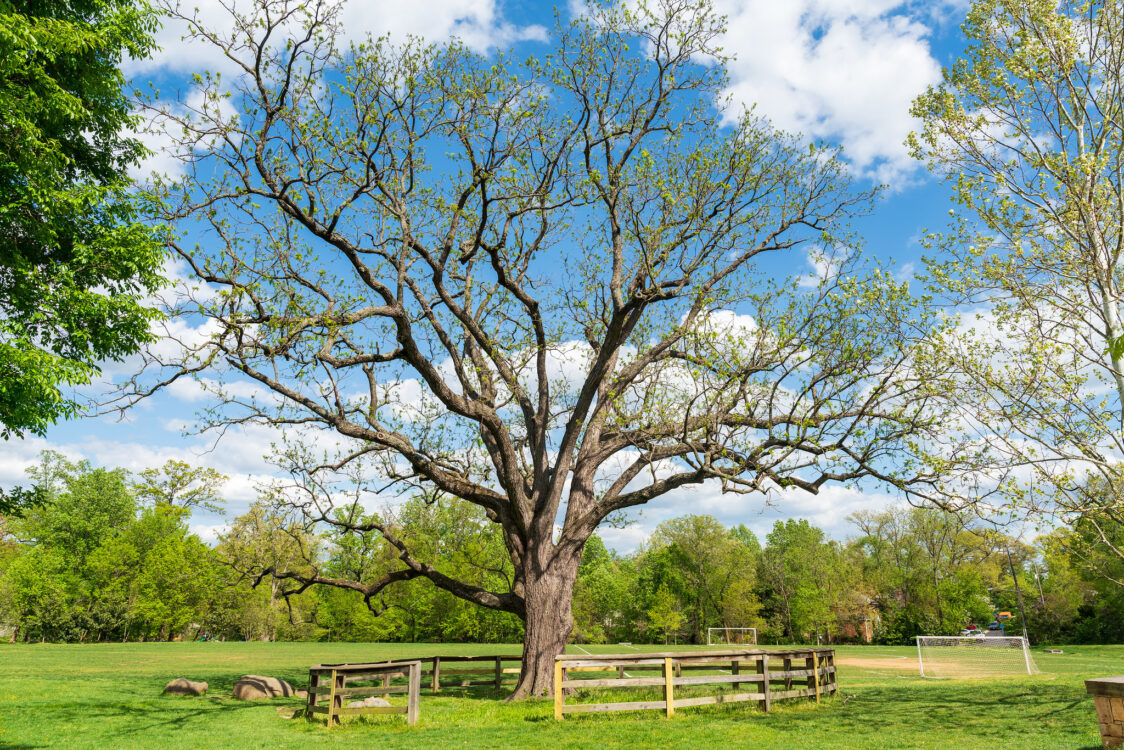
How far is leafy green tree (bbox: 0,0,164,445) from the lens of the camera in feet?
34.7

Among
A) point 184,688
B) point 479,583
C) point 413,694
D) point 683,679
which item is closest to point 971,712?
point 683,679

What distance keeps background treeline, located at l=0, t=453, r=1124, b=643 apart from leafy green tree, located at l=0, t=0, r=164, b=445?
29195 millimetres

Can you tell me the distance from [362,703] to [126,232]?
33.6 feet

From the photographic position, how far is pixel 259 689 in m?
15.3

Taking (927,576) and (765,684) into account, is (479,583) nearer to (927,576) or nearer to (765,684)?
(765,684)

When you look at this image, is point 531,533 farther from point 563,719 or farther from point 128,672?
point 128,672

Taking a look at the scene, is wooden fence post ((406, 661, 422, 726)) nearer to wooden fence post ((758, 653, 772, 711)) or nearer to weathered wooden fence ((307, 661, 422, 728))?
weathered wooden fence ((307, 661, 422, 728))

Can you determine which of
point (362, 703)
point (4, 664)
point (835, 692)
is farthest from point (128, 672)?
point (835, 692)

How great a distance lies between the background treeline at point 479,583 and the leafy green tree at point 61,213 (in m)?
29.2

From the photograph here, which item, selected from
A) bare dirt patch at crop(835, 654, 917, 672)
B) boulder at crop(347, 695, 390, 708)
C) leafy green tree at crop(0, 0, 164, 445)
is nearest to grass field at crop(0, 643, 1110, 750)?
boulder at crop(347, 695, 390, 708)

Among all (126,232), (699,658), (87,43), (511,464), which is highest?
(87,43)

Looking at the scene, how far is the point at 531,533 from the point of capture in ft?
47.3

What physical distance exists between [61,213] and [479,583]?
34620mm

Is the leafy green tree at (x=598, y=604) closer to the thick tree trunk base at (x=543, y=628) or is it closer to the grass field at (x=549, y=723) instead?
the grass field at (x=549, y=723)
